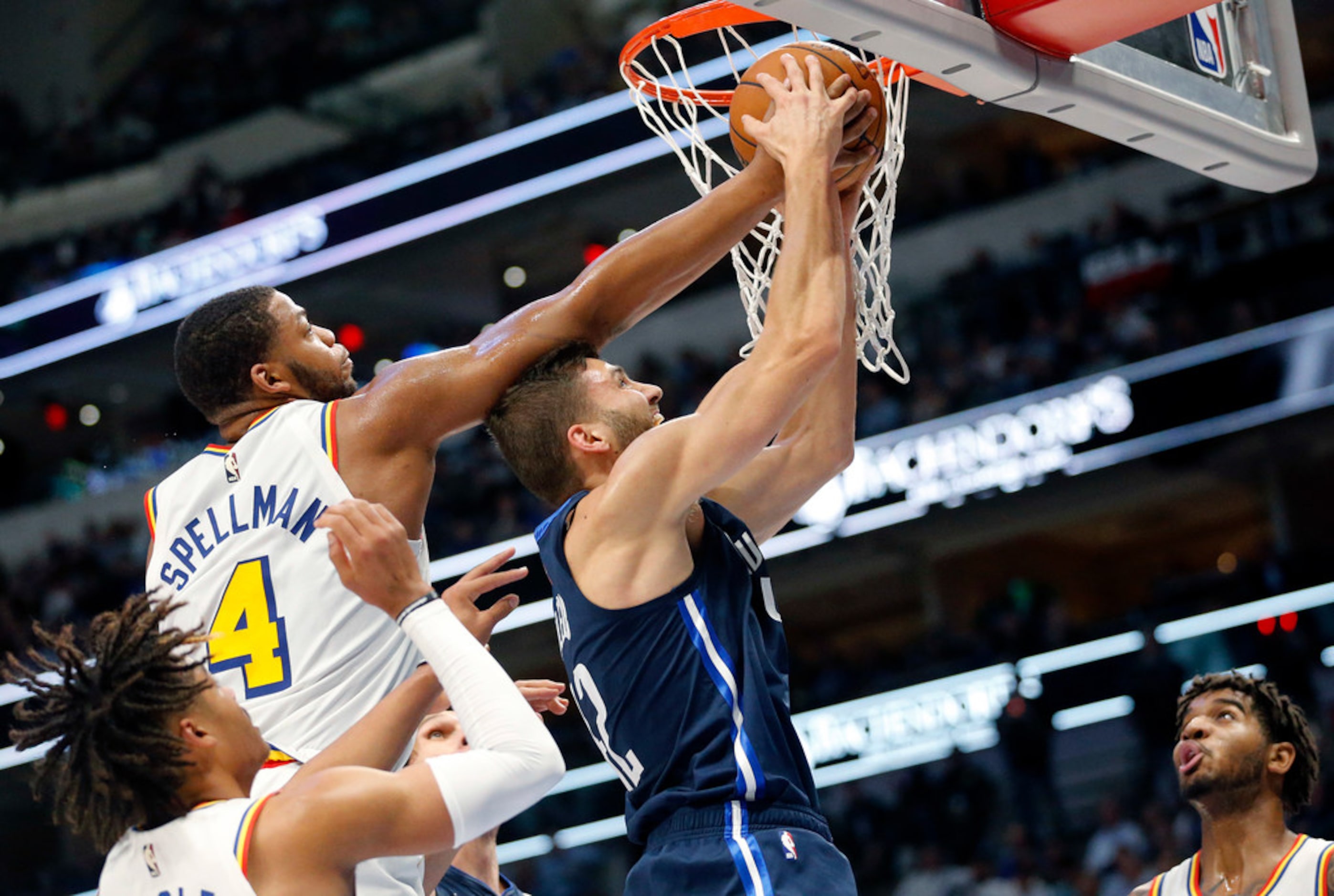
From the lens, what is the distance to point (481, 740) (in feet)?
9.25

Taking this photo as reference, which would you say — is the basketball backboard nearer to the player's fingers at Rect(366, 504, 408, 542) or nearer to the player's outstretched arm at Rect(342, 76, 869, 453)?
the player's outstretched arm at Rect(342, 76, 869, 453)

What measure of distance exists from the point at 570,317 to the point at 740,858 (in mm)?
1311

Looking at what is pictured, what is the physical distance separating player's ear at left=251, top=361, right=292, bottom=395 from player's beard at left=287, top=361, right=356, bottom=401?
3 centimetres

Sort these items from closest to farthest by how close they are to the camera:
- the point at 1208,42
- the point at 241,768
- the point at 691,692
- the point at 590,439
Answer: the point at 241,768
the point at 691,692
the point at 590,439
the point at 1208,42

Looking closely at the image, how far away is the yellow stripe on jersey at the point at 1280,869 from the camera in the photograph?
5367 millimetres

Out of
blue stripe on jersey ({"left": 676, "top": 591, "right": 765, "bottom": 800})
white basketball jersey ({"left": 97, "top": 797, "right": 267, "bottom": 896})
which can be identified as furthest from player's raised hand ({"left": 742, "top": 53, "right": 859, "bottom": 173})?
white basketball jersey ({"left": 97, "top": 797, "right": 267, "bottom": 896})

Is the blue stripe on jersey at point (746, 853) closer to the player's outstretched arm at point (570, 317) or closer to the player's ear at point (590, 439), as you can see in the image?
the player's ear at point (590, 439)

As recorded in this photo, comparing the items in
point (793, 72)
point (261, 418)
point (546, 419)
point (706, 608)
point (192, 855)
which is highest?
Result: point (793, 72)

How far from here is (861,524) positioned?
13656 millimetres

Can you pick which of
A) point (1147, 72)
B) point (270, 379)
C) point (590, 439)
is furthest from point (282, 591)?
point (1147, 72)

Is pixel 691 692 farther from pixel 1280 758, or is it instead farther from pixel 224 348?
pixel 1280 758

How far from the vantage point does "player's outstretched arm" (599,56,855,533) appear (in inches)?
127

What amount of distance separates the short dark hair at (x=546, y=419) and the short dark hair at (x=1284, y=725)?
123 inches

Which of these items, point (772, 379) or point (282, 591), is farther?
point (282, 591)
